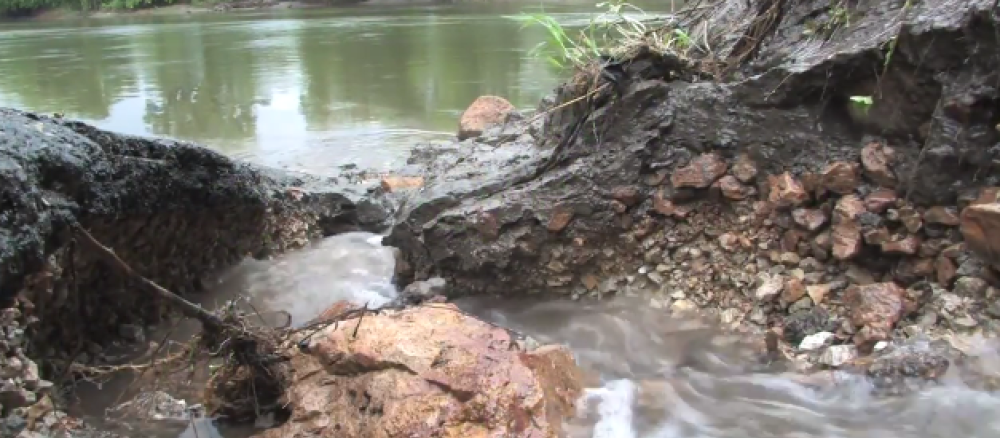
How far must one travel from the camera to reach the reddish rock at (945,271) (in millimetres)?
3467

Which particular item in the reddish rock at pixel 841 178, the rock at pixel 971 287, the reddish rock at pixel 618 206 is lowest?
the rock at pixel 971 287

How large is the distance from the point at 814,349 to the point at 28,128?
3638 mm

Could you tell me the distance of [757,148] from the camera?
410 cm

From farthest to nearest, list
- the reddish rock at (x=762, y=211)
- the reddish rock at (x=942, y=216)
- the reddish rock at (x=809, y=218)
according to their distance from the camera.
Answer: the reddish rock at (x=762, y=211), the reddish rock at (x=809, y=218), the reddish rock at (x=942, y=216)

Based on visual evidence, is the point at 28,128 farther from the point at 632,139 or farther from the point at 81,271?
the point at 632,139

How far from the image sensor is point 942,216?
3523mm

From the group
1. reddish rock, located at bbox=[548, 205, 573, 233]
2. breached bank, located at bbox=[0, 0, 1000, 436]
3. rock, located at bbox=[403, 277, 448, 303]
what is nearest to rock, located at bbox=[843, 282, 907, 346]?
breached bank, located at bbox=[0, 0, 1000, 436]

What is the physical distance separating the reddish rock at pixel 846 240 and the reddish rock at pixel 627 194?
1.01 metres

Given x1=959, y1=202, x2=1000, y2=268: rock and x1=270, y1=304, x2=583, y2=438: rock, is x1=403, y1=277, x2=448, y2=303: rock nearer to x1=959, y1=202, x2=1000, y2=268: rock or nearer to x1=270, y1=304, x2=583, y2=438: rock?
x1=270, y1=304, x2=583, y2=438: rock

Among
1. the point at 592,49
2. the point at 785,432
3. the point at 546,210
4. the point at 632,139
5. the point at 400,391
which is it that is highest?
the point at 592,49

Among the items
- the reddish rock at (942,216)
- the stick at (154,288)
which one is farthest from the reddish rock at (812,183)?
the stick at (154,288)

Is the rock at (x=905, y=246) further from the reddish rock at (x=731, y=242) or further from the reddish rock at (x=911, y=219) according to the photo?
the reddish rock at (x=731, y=242)

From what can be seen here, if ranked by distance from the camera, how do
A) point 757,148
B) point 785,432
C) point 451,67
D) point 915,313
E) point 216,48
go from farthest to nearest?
point 216,48, point 451,67, point 757,148, point 915,313, point 785,432

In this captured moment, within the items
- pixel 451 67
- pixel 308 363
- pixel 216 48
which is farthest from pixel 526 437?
pixel 216 48
